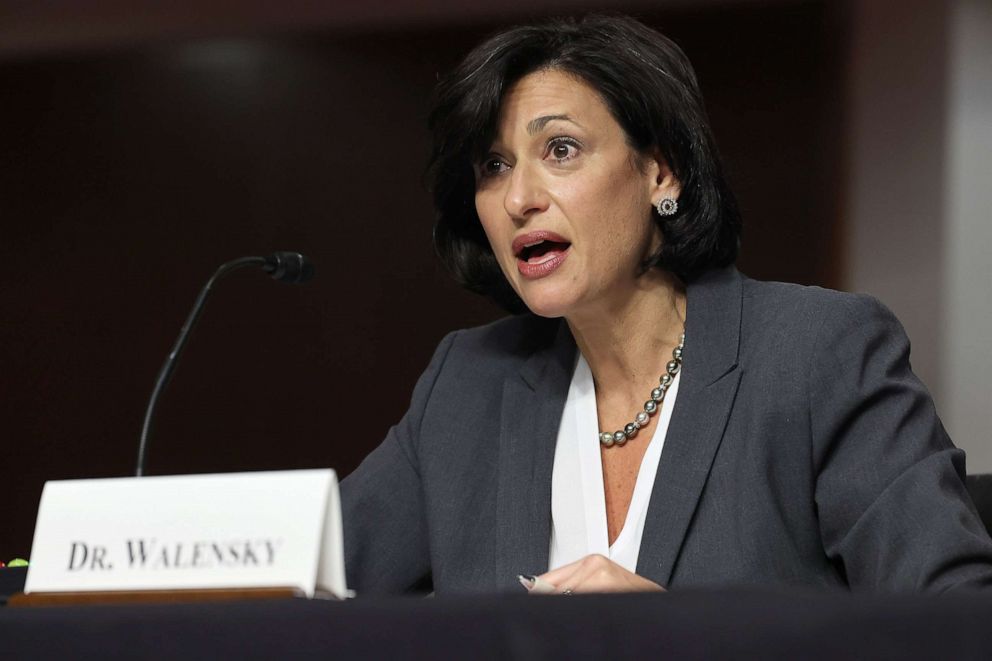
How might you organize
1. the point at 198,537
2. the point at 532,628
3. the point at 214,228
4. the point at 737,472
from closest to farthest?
1. the point at 532,628
2. the point at 198,537
3. the point at 737,472
4. the point at 214,228

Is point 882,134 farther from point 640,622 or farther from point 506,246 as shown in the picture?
point 640,622

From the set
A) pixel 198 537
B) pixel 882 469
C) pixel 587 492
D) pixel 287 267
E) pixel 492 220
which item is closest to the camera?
pixel 198 537

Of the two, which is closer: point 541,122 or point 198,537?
point 198,537

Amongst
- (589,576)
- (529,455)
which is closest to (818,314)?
(529,455)

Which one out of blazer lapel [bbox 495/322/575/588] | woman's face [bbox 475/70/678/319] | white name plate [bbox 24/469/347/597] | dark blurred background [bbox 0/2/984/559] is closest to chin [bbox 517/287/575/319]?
woman's face [bbox 475/70/678/319]

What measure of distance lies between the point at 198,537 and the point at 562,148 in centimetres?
92

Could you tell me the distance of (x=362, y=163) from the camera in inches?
140

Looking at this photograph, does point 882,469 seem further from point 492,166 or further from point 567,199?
point 492,166

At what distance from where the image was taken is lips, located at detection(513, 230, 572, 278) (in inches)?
64.7

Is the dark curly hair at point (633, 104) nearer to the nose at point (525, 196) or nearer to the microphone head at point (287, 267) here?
the nose at point (525, 196)

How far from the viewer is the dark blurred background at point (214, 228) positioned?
356 centimetres

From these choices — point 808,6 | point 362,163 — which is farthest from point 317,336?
point 808,6

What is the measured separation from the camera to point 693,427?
1513 mm

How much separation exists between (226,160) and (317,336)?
0.57m
